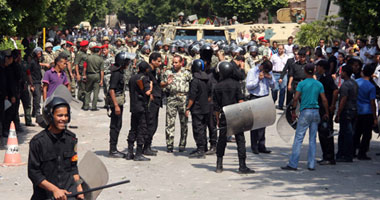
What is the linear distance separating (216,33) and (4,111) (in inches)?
665

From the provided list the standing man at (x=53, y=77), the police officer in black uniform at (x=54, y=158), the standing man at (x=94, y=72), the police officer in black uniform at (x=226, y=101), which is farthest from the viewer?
the standing man at (x=94, y=72)

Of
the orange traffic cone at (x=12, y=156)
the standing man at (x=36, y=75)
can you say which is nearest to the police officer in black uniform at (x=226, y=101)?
the orange traffic cone at (x=12, y=156)

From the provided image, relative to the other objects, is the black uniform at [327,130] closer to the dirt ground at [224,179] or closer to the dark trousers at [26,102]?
the dirt ground at [224,179]

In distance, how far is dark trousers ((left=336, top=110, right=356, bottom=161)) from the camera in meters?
11.0

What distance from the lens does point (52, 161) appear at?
18.2 ft

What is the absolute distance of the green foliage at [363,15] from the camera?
35.4ft

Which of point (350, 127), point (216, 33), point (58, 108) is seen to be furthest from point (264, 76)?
point (216, 33)

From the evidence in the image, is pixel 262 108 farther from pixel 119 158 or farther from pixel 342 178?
pixel 119 158

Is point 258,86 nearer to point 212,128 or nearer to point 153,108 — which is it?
point 212,128

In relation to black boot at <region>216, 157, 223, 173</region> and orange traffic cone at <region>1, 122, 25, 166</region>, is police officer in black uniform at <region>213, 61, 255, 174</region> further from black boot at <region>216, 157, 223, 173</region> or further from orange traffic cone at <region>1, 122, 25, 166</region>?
orange traffic cone at <region>1, 122, 25, 166</region>

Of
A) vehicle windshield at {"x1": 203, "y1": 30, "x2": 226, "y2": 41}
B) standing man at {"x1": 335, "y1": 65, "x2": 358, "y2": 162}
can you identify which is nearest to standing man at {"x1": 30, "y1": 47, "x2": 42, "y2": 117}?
standing man at {"x1": 335, "y1": 65, "x2": 358, "y2": 162}

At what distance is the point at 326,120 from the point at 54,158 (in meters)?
5.86

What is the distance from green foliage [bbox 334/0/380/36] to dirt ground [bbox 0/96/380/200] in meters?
2.05

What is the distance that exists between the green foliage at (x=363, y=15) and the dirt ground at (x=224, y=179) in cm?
205
